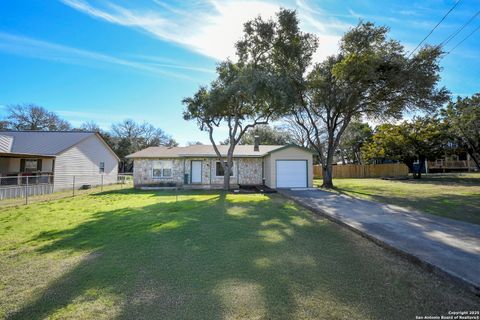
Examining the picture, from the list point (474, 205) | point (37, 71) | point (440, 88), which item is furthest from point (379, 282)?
point (37, 71)

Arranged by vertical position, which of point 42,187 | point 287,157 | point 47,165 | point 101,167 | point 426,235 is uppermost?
point 287,157

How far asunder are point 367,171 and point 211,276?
3309 centimetres

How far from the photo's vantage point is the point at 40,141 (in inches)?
732

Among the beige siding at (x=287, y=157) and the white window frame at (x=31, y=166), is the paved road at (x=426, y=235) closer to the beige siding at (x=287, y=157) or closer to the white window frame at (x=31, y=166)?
the beige siding at (x=287, y=157)

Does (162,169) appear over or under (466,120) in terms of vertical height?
under

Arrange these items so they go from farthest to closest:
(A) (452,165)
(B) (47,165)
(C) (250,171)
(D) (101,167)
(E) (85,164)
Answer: (A) (452,165) < (D) (101,167) < (E) (85,164) < (C) (250,171) < (B) (47,165)

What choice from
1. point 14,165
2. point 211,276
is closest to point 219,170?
point 14,165

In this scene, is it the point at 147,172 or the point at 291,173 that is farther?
the point at 147,172

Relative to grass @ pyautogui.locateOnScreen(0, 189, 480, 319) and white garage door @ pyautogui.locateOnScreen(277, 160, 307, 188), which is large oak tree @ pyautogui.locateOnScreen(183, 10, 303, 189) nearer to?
white garage door @ pyautogui.locateOnScreen(277, 160, 307, 188)

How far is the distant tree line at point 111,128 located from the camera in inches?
1398

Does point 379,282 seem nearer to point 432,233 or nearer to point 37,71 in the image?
point 432,233

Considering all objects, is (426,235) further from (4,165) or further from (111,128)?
(111,128)

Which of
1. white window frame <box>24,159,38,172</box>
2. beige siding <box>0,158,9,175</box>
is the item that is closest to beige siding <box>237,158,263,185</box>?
white window frame <box>24,159,38,172</box>

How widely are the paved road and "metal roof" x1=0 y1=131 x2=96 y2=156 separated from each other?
1831 cm
